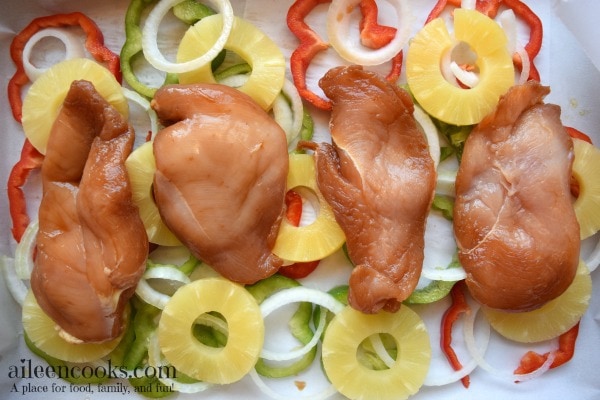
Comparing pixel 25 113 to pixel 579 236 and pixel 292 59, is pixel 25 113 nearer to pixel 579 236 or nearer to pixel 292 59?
pixel 292 59

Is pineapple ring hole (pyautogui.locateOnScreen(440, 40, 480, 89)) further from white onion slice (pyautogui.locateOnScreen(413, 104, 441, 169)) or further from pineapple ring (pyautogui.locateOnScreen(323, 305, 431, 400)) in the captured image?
pineapple ring (pyautogui.locateOnScreen(323, 305, 431, 400))

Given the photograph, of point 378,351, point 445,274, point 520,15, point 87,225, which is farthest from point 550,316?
point 87,225

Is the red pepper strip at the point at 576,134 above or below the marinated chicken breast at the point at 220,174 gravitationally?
above

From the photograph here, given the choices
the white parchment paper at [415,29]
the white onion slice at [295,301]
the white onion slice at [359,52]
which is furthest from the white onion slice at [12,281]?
the white onion slice at [359,52]

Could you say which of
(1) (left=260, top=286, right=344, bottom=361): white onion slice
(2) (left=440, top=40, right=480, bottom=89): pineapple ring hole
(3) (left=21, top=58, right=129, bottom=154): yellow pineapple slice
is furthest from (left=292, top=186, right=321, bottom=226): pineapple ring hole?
(3) (left=21, top=58, right=129, bottom=154): yellow pineapple slice

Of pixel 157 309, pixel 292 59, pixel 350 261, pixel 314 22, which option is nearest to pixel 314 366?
pixel 350 261

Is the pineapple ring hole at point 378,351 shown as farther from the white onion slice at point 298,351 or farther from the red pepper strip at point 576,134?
the red pepper strip at point 576,134
